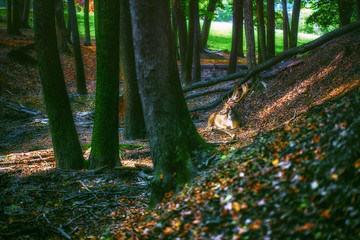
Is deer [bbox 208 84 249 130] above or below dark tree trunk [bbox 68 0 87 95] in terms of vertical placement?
below

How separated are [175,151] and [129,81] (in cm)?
632

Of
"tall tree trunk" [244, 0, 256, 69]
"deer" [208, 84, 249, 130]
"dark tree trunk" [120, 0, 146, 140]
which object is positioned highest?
"tall tree trunk" [244, 0, 256, 69]

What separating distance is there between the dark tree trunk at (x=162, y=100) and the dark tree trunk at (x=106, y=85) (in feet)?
9.58

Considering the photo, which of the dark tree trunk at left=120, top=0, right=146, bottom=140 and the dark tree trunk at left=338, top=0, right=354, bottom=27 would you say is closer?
the dark tree trunk at left=120, top=0, right=146, bottom=140

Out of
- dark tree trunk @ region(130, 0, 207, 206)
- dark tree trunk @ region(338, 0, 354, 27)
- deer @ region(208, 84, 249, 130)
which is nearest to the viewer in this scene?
dark tree trunk @ region(130, 0, 207, 206)

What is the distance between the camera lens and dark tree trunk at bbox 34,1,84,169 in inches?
289

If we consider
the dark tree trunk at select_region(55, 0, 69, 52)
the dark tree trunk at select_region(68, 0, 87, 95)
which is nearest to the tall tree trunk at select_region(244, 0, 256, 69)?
the dark tree trunk at select_region(68, 0, 87, 95)

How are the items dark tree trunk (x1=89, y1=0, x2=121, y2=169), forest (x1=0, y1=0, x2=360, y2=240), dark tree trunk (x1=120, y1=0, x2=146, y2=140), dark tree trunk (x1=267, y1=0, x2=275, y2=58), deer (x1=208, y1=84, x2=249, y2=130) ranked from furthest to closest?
dark tree trunk (x1=267, y1=0, x2=275, y2=58) < deer (x1=208, y1=84, x2=249, y2=130) < dark tree trunk (x1=120, y1=0, x2=146, y2=140) < dark tree trunk (x1=89, y1=0, x2=121, y2=169) < forest (x1=0, y1=0, x2=360, y2=240)

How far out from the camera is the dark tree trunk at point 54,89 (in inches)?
289

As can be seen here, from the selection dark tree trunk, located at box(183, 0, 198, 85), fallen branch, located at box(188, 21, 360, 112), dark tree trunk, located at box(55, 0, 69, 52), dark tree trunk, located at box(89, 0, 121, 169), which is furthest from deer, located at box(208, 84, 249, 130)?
dark tree trunk, located at box(55, 0, 69, 52)

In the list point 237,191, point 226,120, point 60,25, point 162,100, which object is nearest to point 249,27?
point 226,120

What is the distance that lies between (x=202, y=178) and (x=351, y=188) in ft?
7.69

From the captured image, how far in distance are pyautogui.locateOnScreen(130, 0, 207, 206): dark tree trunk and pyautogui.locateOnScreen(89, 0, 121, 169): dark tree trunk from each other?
9.58ft

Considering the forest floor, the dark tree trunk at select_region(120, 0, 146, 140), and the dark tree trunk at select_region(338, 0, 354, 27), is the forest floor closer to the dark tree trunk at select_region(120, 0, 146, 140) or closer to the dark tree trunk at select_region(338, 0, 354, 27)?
the dark tree trunk at select_region(120, 0, 146, 140)
